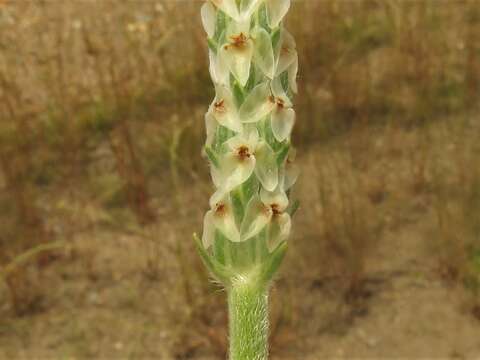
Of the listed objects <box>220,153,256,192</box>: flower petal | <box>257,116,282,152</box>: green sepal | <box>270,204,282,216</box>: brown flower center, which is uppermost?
<box>257,116,282,152</box>: green sepal

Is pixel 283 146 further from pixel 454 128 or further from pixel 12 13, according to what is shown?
pixel 12 13

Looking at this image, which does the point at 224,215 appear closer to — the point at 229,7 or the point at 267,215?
the point at 267,215

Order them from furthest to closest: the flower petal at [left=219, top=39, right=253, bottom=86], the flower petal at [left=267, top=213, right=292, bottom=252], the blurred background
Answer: the blurred background → the flower petal at [left=267, top=213, right=292, bottom=252] → the flower petal at [left=219, top=39, right=253, bottom=86]

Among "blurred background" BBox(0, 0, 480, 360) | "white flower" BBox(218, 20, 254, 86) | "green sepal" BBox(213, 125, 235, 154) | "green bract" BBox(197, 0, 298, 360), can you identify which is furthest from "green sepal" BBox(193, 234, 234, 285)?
"blurred background" BBox(0, 0, 480, 360)

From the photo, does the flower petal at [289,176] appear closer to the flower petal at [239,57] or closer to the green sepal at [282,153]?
the green sepal at [282,153]

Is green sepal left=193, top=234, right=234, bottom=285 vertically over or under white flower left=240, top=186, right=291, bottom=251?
under

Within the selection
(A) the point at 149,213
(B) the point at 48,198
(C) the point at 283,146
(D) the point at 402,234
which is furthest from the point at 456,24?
(C) the point at 283,146

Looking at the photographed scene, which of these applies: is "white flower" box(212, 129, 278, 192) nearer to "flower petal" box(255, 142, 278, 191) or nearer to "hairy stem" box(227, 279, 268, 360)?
"flower petal" box(255, 142, 278, 191)

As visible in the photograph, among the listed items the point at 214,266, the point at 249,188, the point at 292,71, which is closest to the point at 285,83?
the point at 292,71

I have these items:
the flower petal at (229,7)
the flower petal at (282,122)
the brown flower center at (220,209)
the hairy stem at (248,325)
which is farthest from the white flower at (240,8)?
the hairy stem at (248,325)
